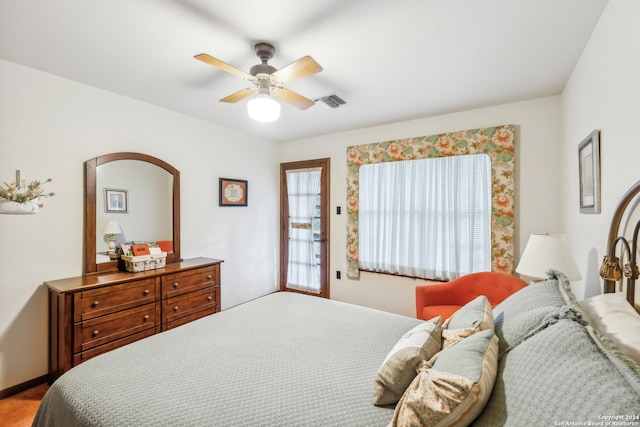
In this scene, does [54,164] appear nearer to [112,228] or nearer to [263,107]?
[112,228]

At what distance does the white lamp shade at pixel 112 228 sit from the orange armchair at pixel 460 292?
296 cm

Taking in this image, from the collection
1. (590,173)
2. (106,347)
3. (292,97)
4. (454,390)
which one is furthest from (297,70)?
(106,347)

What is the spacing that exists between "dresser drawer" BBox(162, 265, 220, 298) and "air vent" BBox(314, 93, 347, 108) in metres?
2.12

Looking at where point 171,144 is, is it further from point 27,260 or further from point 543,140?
point 543,140

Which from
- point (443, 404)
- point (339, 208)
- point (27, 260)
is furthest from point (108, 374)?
point (339, 208)

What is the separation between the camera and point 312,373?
133 cm

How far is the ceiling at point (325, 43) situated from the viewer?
157cm

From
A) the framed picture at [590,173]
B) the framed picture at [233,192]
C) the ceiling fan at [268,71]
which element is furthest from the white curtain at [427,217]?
the ceiling fan at [268,71]

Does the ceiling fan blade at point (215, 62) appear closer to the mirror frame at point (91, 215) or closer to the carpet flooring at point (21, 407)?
the mirror frame at point (91, 215)

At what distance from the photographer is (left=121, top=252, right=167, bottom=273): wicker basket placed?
2695 mm

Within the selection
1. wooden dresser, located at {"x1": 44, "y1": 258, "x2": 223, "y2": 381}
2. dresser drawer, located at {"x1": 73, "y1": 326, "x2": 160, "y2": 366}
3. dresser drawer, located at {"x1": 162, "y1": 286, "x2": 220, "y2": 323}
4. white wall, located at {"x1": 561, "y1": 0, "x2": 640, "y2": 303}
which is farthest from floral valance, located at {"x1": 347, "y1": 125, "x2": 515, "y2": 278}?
dresser drawer, located at {"x1": 73, "y1": 326, "x2": 160, "y2": 366}

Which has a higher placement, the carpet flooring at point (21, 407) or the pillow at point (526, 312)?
the pillow at point (526, 312)

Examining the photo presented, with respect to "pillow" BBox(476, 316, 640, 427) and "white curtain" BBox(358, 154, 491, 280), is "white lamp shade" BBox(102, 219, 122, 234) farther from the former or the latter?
"pillow" BBox(476, 316, 640, 427)

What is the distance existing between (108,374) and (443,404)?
4.66ft
